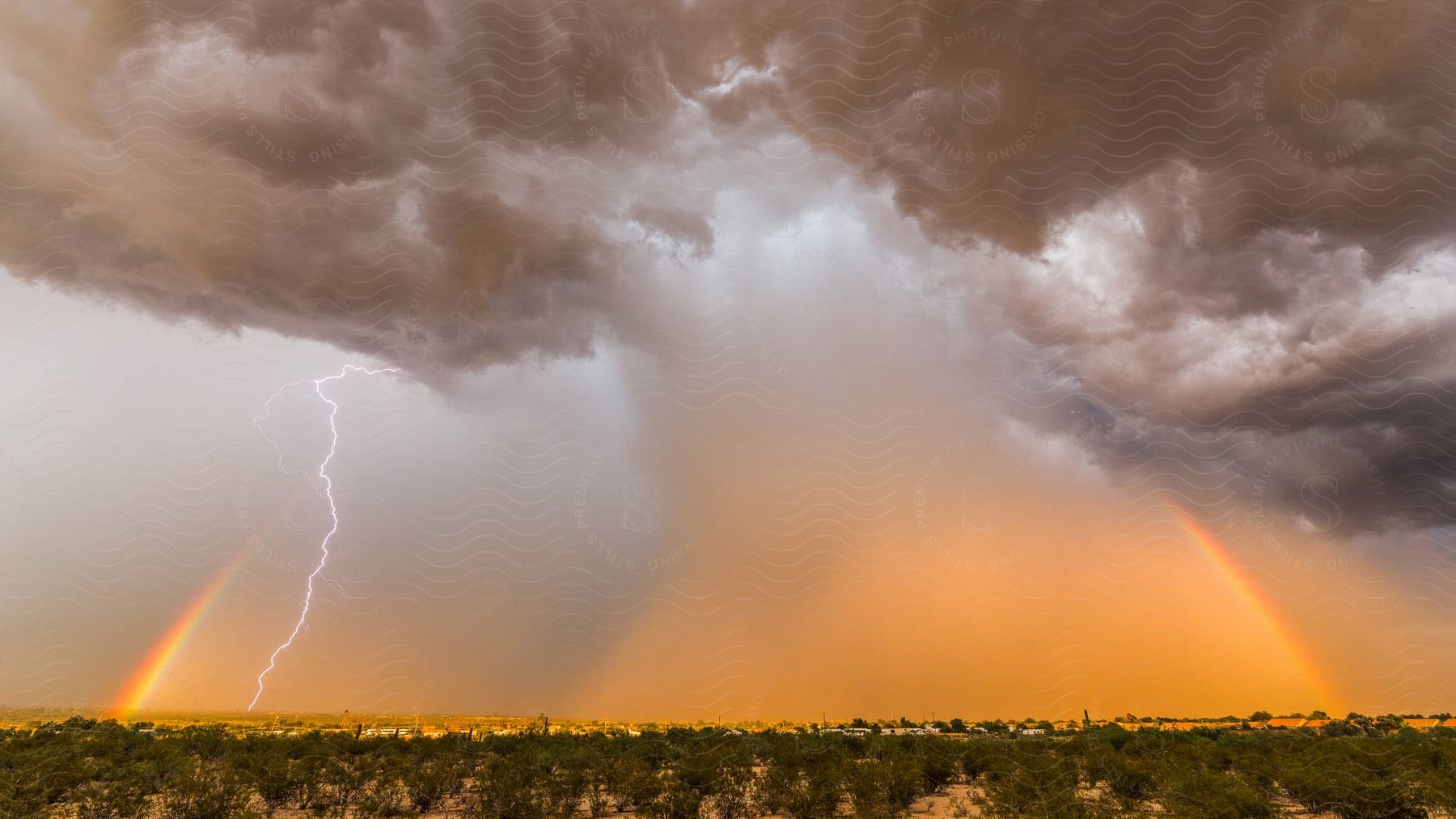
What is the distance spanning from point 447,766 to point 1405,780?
104 ft

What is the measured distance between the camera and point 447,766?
23.3 m

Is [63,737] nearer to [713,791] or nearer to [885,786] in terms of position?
[713,791]

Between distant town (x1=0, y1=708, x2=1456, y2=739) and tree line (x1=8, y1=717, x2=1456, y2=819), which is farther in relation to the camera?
distant town (x1=0, y1=708, x2=1456, y2=739)

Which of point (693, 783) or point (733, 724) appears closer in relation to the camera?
point (693, 783)

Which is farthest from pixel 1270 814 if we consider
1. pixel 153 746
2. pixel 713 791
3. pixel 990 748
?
pixel 153 746

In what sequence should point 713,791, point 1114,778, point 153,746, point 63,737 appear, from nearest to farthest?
point 713,791
point 1114,778
point 153,746
point 63,737

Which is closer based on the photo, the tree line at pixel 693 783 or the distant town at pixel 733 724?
the tree line at pixel 693 783

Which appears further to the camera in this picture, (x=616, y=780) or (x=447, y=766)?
(x=447, y=766)

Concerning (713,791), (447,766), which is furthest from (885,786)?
(447,766)

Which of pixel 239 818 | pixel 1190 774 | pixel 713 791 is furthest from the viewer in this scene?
pixel 1190 774

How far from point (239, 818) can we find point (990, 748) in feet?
93.2

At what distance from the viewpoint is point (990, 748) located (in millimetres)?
30422

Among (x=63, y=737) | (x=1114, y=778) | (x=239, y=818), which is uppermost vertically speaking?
(x=1114, y=778)

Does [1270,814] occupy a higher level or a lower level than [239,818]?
higher
